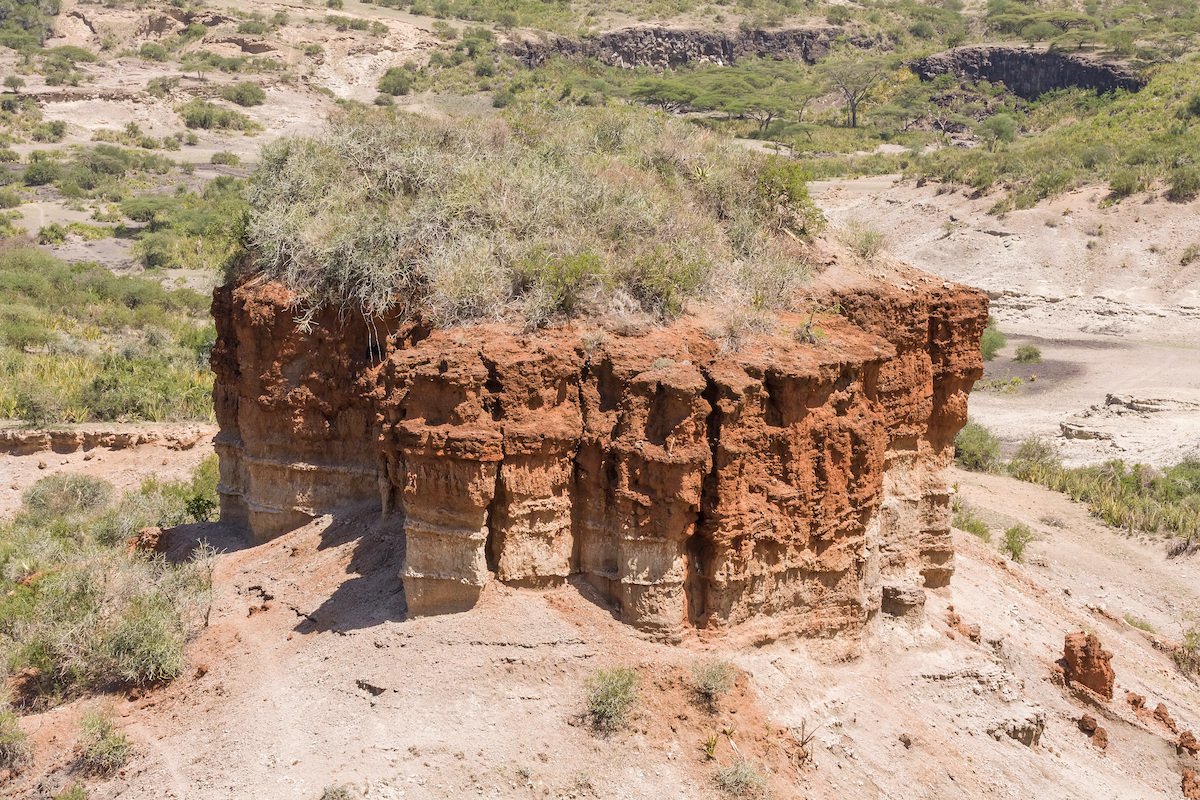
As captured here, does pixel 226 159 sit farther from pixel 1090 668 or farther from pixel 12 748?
pixel 1090 668

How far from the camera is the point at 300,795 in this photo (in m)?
7.43

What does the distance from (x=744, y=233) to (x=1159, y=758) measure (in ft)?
21.6

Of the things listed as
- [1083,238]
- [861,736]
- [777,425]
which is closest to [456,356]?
[777,425]

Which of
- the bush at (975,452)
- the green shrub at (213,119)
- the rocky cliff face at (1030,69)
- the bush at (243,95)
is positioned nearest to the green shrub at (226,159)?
the green shrub at (213,119)

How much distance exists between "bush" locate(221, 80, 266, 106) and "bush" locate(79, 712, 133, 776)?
5355 cm

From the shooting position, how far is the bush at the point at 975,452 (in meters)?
22.9

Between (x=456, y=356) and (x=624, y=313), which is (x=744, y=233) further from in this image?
(x=456, y=356)

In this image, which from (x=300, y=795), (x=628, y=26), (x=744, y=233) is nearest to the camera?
(x=300, y=795)

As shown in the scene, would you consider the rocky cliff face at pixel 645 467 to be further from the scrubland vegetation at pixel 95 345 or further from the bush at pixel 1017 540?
the scrubland vegetation at pixel 95 345

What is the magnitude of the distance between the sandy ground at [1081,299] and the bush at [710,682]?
17.7 meters

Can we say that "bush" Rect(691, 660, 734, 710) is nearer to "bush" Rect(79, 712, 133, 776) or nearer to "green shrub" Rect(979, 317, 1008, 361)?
"bush" Rect(79, 712, 133, 776)

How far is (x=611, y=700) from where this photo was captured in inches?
311

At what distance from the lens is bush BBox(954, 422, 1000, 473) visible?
75.0ft

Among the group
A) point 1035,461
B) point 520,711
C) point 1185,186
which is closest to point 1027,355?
point 1035,461
